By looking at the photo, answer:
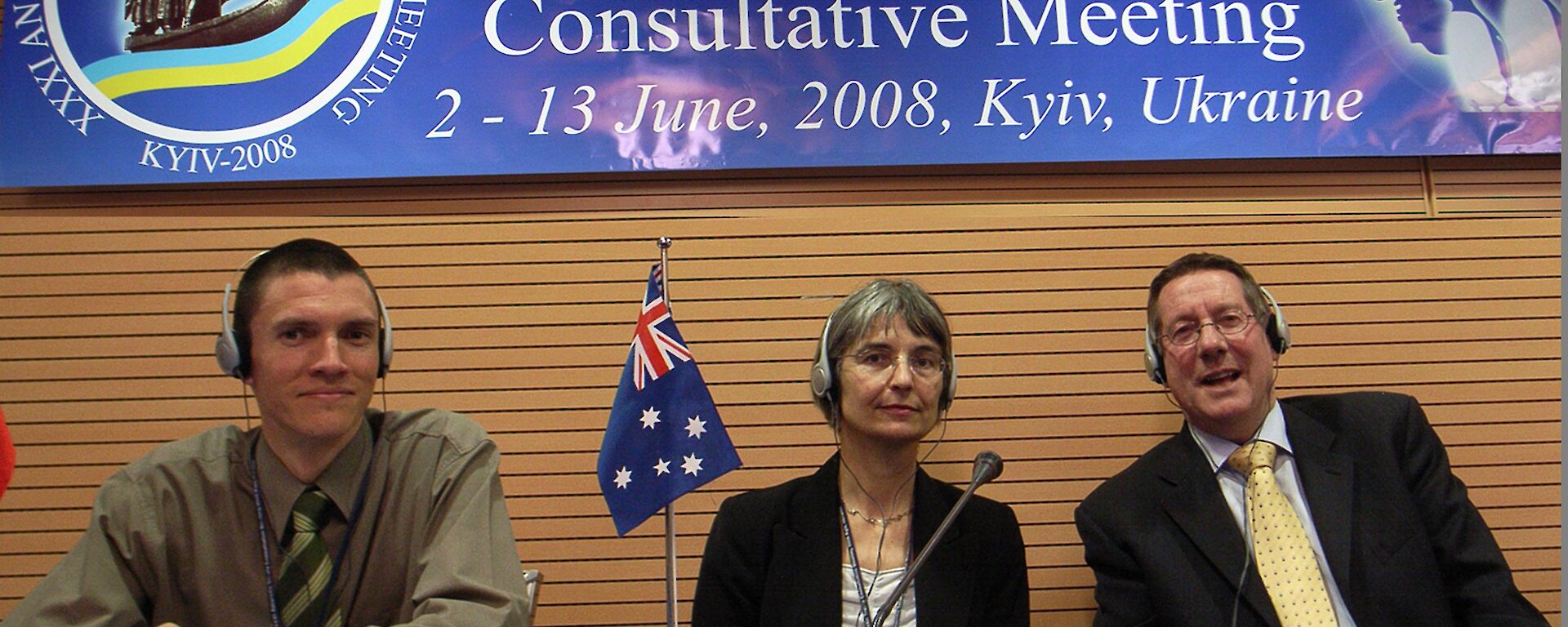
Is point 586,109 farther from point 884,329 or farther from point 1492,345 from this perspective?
point 1492,345

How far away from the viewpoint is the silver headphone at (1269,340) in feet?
9.11

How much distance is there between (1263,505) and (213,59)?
3246 millimetres

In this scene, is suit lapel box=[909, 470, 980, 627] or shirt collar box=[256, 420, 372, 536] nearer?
shirt collar box=[256, 420, 372, 536]

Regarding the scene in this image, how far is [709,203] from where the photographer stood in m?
3.45

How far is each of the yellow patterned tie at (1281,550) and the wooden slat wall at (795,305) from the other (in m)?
0.69

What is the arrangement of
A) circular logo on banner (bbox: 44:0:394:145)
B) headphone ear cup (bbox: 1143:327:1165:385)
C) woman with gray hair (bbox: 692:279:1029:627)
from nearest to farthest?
woman with gray hair (bbox: 692:279:1029:627) → headphone ear cup (bbox: 1143:327:1165:385) → circular logo on banner (bbox: 44:0:394:145)

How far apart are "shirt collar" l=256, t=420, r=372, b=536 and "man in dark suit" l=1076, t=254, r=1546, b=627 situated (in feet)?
5.78

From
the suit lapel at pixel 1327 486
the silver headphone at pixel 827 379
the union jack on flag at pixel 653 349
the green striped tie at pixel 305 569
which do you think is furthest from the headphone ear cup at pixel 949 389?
the green striped tie at pixel 305 569

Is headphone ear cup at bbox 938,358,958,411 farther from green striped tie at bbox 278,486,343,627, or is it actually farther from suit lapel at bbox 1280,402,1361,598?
green striped tie at bbox 278,486,343,627

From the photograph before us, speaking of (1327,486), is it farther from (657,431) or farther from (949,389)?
(657,431)

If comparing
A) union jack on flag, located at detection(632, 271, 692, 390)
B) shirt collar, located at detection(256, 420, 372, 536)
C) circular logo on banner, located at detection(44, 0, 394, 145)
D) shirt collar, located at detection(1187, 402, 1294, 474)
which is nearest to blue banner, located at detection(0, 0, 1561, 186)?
circular logo on banner, located at detection(44, 0, 394, 145)

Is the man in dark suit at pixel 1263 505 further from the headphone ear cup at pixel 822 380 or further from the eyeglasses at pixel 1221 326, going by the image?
the headphone ear cup at pixel 822 380

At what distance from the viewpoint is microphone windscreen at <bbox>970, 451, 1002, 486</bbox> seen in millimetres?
2197

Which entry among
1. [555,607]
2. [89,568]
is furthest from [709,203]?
[89,568]
